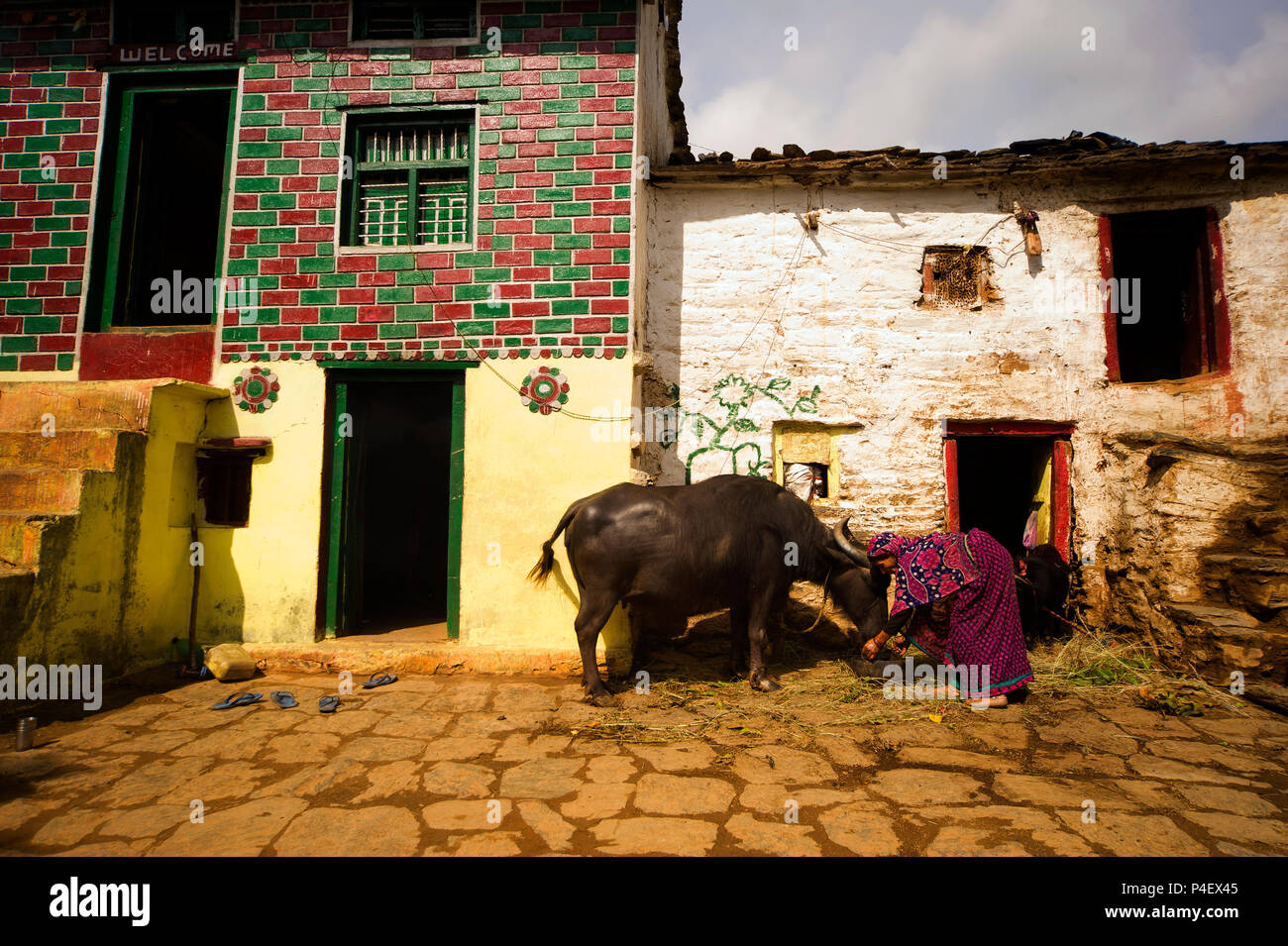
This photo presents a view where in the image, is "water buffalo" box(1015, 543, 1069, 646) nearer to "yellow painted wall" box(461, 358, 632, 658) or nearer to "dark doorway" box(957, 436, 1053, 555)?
"dark doorway" box(957, 436, 1053, 555)

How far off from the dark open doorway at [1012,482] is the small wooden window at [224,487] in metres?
7.20

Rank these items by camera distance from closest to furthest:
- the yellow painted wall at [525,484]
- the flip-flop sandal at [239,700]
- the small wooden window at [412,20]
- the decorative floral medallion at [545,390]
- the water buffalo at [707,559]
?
the flip-flop sandal at [239,700], the water buffalo at [707,559], the yellow painted wall at [525,484], the decorative floral medallion at [545,390], the small wooden window at [412,20]

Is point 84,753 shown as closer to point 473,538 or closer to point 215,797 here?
point 215,797

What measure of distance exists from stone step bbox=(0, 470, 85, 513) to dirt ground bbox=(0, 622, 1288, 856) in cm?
159

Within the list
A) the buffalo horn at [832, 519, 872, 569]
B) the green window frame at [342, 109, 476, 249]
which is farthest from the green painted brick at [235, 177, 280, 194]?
the buffalo horn at [832, 519, 872, 569]

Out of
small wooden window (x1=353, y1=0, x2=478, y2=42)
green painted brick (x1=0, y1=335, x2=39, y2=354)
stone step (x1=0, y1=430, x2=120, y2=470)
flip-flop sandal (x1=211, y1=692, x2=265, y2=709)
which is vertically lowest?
flip-flop sandal (x1=211, y1=692, x2=265, y2=709)

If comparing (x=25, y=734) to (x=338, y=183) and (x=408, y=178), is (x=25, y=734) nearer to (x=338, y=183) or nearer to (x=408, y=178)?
(x=338, y=183)

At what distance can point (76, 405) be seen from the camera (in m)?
5.59

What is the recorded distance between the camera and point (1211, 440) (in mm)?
6320

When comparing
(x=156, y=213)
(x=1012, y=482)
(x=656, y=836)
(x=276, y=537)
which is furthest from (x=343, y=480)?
(x=1012, y=482)

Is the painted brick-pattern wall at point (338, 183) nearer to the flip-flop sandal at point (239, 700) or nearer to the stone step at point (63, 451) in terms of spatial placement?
the stone step at point (63, 451)

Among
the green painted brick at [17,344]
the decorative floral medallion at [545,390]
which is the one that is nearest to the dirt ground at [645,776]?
the decorative floral medallion at [545,390]

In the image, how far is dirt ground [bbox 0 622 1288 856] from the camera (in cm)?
303

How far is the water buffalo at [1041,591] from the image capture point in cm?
642
